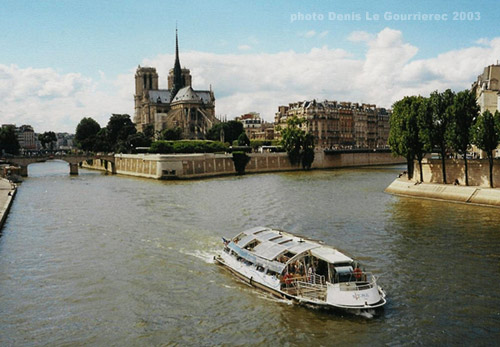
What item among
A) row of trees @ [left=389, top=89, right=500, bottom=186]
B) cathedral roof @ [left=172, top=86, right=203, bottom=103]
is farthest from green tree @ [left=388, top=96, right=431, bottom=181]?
cathedral roof @ [left=172, top=86, right=203, bottom=103]

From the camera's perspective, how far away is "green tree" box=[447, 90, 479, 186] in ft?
156

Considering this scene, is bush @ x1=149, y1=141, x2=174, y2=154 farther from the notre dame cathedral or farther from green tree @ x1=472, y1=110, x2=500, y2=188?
green tree @ x1=472, y1=110, x2=500, y2=188

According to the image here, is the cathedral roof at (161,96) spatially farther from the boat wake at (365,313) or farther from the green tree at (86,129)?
the boat wake at (365,313)

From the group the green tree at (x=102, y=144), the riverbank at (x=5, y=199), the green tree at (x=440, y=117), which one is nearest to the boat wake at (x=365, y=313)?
the riverbank at (x=5, y=199)

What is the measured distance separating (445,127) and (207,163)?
40808mm

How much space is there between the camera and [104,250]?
28.5 m

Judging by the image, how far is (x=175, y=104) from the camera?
157m

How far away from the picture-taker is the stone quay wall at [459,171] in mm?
46031

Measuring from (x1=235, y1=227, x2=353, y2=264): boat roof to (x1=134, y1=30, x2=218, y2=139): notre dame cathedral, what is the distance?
118 m

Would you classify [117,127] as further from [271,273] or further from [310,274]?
[310,274]

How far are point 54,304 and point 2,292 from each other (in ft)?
10.3

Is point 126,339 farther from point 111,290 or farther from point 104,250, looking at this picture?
point 104,250

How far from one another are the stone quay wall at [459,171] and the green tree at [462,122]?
71cm


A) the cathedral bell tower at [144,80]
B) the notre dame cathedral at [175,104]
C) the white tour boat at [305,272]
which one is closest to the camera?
the white tour boat at [305,272]
